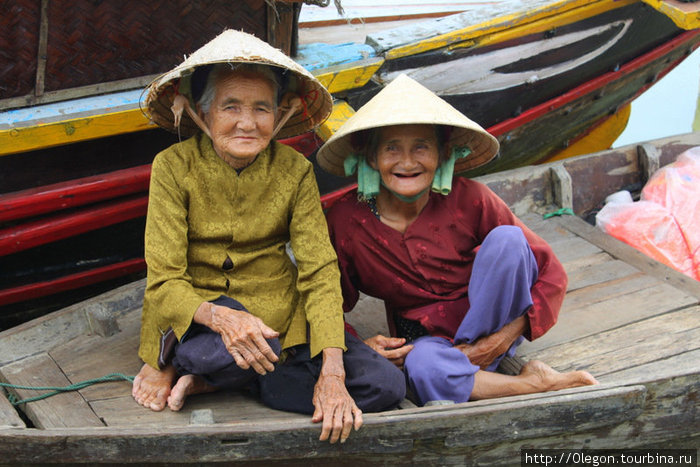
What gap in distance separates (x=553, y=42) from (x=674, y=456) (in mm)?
2297

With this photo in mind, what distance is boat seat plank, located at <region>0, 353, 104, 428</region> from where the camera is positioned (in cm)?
226

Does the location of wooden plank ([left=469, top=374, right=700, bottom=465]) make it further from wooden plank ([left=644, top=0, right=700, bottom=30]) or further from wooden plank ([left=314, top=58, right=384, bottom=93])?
wooden plank ([left=644, top=0, right=700, bottom=30])

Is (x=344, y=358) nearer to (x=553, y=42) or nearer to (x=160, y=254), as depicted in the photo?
(x=160, y=254)

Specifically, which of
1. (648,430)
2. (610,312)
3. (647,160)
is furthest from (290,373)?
(647,160)

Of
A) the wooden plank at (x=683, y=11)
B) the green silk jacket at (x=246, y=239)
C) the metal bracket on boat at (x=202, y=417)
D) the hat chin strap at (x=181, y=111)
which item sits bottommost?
the metal bracket on boat at (x=202, y=417)

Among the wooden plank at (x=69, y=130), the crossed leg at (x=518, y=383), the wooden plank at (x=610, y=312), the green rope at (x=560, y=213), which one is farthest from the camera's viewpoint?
the green rope at (x=560, y=213)

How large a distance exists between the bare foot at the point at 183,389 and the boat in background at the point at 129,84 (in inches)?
40.0

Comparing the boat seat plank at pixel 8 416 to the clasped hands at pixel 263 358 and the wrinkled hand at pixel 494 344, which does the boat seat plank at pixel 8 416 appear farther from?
the wrinkled hand at pixel 494 344

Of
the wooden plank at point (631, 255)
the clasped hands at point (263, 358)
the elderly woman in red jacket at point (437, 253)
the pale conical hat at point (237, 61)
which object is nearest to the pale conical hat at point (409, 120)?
the elderly woman in red jacket at point (437, 253)

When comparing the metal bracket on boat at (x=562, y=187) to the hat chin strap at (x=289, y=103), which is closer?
the hat chin strap at (x=289, y=103)

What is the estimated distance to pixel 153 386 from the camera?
238 centimetres

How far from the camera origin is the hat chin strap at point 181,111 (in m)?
2.31

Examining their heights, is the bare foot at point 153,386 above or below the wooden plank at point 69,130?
below

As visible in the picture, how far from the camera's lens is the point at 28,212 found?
291cm
